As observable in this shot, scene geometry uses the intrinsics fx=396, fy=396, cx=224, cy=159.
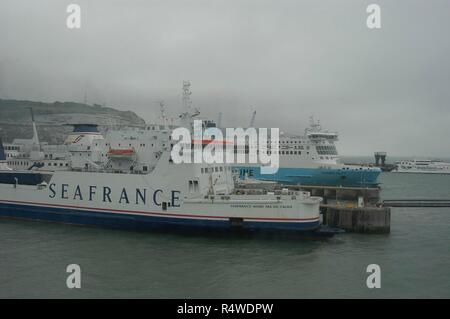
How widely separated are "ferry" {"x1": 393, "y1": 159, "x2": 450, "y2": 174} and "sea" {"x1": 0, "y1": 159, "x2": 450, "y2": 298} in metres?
64.1

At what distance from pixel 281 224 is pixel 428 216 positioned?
40.8 ft

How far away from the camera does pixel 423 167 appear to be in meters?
76.1

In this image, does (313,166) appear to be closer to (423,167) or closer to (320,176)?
(320,176)

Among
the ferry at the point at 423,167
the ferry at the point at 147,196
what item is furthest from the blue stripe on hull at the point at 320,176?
the ferry at the point at 423,167

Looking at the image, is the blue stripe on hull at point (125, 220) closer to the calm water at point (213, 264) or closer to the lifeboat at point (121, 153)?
the calm water at point (213, 264)

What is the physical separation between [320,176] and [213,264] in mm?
23214

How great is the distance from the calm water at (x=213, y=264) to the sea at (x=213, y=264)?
3cm

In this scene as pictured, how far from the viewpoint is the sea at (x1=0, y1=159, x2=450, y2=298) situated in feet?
35.1

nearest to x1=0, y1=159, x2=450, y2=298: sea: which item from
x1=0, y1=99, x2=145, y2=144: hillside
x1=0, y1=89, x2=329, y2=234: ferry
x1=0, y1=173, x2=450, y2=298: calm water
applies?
x1=0, y1=173, x2=450, y2=298: calm water

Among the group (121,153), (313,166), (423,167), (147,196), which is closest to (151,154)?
(121,153)

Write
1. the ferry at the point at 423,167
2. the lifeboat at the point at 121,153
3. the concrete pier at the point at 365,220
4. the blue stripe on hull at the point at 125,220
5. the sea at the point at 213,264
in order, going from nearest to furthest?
the sea at the point at 213,264
the blue stripe on hull at the point at 125,220
the concrete pier at the point at 365,220
the lifeboat at the point at 121,153
the ferry at the point at 423,167

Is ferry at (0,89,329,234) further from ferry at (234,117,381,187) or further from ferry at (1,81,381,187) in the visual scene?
ferry at (234,117,381,187)

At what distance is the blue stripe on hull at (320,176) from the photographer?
112ft
